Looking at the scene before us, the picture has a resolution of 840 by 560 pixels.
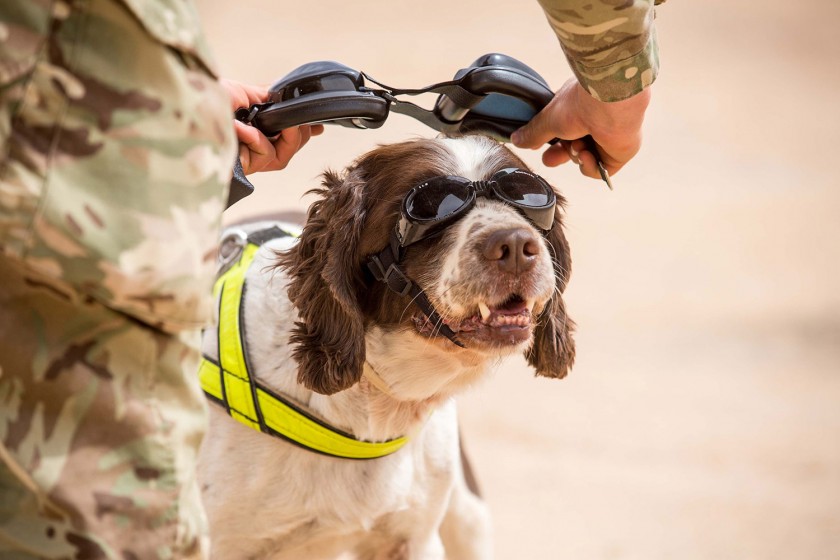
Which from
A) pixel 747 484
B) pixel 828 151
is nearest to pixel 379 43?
pixel 828 151

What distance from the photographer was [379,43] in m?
16.8

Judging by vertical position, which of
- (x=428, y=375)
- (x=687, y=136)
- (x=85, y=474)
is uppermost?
(x=85, y=474)

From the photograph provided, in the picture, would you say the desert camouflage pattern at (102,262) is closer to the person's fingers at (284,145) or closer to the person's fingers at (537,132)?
the person's fingers at (284,145)

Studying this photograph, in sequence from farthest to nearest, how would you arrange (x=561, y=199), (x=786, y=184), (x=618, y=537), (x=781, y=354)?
(x=786, y=184), (x=781, y=354), (x=618, y=537), (x=561, y=199)

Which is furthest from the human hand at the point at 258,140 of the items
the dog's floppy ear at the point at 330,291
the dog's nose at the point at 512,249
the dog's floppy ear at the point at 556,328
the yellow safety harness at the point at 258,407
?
the dog's floppy ear at the point at 556,328

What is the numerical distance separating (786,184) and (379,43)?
7446mm

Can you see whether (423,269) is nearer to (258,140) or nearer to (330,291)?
(330,291)

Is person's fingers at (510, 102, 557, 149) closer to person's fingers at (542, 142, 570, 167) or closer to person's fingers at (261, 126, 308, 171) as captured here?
person's fingers at (542, 142, 570, 167)

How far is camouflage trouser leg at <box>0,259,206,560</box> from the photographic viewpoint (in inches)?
66.6

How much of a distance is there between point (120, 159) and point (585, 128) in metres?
1.80

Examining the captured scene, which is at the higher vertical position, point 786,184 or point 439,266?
point 439,266

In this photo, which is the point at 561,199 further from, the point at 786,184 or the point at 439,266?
the point at 786,184

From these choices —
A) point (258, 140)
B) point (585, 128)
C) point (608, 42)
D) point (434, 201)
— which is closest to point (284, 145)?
point (258, 140)

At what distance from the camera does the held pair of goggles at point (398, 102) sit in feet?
9.89
